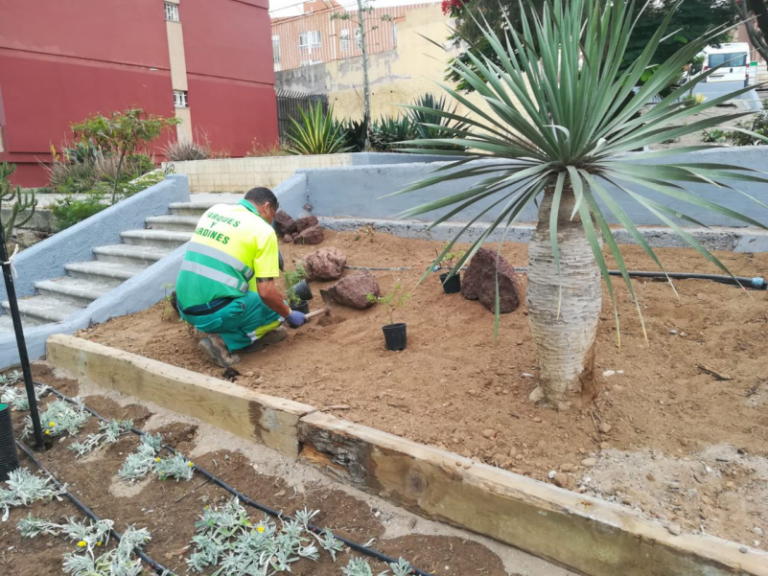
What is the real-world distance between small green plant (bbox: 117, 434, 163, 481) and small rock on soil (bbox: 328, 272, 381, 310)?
1903 mm

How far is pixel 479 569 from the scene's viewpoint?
2.19m

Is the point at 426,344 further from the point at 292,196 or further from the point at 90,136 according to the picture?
the point at 90,136

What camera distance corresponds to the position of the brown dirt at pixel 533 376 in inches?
102

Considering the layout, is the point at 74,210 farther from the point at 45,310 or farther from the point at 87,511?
the point at 87,511

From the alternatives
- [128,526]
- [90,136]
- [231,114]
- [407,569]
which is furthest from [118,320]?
[231,114]

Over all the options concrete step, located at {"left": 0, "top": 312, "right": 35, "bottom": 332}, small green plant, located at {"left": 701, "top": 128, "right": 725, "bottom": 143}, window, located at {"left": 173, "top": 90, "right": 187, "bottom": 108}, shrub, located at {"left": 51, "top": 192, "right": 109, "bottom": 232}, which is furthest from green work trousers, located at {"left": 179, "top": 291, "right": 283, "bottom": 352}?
window, located at {"left": 173, "top": 90, "right": 187, "bottom": 108}

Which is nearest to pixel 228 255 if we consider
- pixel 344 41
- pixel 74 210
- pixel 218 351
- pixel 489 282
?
pixel 218 351

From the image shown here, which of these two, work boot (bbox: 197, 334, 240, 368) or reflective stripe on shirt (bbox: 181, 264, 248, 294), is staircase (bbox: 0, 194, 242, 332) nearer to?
work boot (bbox: 197, 334, 240, 368)

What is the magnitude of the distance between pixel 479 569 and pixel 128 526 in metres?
1.71

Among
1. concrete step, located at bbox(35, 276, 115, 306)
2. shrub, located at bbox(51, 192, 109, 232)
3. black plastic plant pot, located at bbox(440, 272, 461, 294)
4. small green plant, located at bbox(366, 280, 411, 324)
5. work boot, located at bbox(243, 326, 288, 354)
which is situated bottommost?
work boot, located at bbox(243, 326, 288, 354)

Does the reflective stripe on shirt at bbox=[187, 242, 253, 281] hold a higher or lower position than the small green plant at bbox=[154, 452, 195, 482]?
higher

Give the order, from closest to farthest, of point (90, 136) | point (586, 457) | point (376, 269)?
point (586, 457)
point (376, 269)
point (90, 136)

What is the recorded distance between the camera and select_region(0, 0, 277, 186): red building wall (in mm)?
11734

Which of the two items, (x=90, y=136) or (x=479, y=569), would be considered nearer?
(x=479, y=569)
